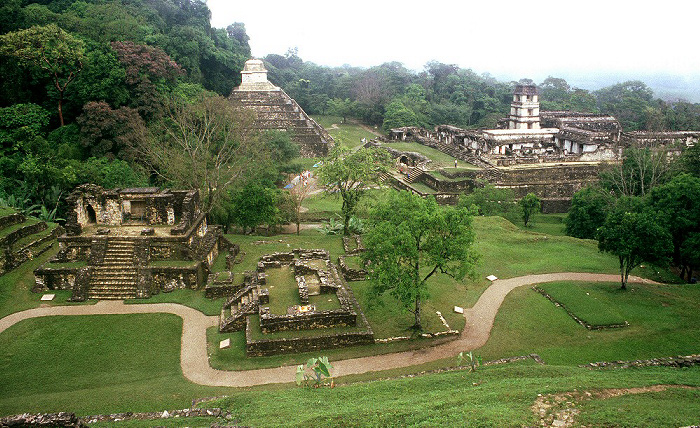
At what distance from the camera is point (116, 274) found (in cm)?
1969

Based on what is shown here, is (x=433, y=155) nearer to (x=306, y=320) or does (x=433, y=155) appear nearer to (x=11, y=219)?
(x=306, y=320)

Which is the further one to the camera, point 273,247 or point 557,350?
point 273,247

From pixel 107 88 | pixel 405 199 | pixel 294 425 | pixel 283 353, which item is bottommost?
pixel 283 353

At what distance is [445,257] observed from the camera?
16125 millimetres

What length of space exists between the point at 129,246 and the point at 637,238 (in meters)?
20.4

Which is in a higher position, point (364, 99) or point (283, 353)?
point (364, 99)

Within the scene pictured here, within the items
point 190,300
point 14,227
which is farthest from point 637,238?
point 14,227

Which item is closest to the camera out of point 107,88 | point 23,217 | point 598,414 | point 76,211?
point 598,414

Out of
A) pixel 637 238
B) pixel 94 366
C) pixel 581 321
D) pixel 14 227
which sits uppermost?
pixel 637 238

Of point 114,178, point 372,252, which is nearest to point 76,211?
point 114,178

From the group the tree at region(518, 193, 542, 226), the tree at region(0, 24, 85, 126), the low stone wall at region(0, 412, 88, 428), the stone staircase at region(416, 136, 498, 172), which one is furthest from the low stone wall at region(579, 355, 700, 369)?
the tree at region(0, 24, 85, 126)

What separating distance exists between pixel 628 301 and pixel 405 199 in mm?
10015

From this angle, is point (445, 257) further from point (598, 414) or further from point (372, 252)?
point (598, 414)

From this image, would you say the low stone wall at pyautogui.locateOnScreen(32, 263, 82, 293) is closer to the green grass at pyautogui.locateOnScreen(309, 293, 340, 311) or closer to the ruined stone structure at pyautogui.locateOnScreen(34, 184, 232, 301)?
the ruined stone structure at pyautogui.locateOnScreen(34, 184, 232, 301)
